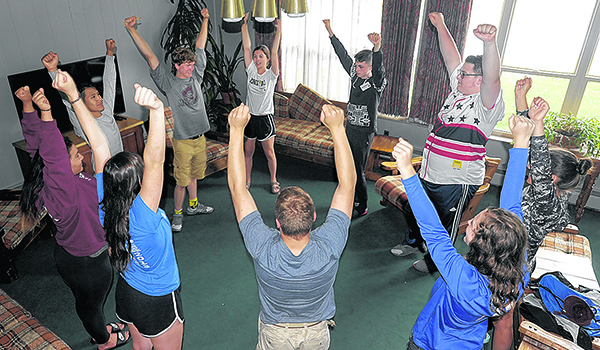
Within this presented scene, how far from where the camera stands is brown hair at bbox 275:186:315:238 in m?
1.54

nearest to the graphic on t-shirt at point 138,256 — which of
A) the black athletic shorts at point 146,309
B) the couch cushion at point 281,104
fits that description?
the black athletic shorts at point 146,309

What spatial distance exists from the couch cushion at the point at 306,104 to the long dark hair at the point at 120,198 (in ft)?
13.5

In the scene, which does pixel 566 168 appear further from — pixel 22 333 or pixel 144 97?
pixel 22 333

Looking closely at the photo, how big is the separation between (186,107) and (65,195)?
182cm

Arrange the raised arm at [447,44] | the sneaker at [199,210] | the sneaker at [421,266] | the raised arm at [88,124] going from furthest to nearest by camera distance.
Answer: the sneaker at [199,210], the sneaker at [421,266], the raised arm at [447,44], the raised arm at [88,124]

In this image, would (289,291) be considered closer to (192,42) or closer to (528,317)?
(528,317)

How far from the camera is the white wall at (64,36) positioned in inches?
156

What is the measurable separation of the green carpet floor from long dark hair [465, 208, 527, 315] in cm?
146

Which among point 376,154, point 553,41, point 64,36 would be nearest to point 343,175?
point 376,154

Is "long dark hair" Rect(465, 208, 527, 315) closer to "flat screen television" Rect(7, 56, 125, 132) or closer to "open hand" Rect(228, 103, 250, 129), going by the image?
"open hand" Rect(228, 103, 250, 129)

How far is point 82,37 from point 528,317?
5095mm

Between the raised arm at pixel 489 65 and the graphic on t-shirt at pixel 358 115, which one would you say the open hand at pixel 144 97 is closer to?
the raised arm at pixel 489 65

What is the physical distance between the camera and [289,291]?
62.7 inches

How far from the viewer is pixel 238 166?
5.43 feet
